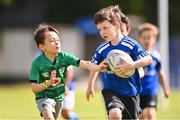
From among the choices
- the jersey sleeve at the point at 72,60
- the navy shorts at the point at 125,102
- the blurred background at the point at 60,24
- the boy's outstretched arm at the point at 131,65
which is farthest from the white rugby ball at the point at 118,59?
the blurred background at the point at 60,24

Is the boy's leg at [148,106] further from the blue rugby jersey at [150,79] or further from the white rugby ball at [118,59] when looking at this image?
the white rugby ball at [118,59]

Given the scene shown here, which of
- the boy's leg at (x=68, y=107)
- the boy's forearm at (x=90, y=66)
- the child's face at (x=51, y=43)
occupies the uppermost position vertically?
the child's face at (x=51, y=43)

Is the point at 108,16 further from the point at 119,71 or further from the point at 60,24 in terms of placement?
the point at 60,24

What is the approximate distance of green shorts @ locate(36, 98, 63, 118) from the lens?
1012 cm

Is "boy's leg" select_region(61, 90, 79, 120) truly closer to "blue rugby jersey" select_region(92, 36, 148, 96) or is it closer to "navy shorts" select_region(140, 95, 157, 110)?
"navy shorts" select_region(140, 95, 157, 110)

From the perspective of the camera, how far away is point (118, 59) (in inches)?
384

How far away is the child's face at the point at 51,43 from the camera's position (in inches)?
400

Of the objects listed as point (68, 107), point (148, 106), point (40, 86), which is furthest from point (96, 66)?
point (68, 107)

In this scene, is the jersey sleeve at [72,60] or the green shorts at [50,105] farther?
the jersey sleeve at [72,60]

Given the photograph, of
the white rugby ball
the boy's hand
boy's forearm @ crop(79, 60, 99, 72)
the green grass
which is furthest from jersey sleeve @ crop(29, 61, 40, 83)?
the green grass

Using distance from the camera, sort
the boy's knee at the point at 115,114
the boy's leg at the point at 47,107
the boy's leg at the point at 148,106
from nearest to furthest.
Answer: the boy's knee at the point at 115,114 → the boy's leg at the point at 47,107 → the boy's leg at the point at 148,106

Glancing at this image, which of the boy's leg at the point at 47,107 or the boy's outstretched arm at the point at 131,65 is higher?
the boy's outstretched arm at the point at 131,65

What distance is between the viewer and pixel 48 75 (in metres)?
10.2

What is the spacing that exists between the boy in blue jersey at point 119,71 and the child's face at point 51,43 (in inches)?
21.7
